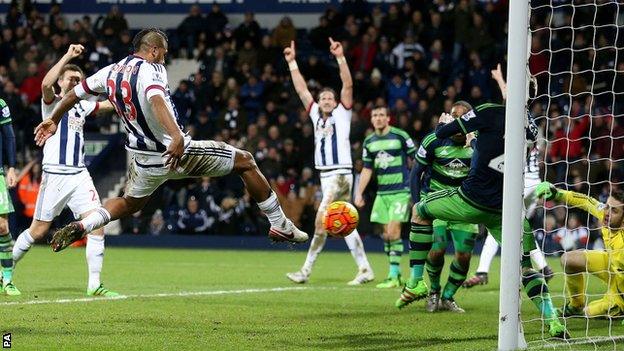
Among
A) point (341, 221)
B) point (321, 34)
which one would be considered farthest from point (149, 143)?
point (321, 34)

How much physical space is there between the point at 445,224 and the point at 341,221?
1244 mm

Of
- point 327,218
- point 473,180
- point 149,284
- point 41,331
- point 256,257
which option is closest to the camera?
point 41,331

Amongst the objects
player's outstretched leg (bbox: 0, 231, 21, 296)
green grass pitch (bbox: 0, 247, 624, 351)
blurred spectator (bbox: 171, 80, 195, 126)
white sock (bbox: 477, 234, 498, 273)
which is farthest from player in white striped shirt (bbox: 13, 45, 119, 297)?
blurred spectator (bbox: 171, 80, 195, 126)

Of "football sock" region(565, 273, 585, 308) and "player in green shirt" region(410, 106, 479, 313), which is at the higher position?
"player in green shirt" region(410, 106, 479, 313)

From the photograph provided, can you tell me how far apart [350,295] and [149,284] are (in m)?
2.82

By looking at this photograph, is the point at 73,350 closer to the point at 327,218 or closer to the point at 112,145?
the point at 327,218

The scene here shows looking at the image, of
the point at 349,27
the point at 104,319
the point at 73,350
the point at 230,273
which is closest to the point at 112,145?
the point at 349,27

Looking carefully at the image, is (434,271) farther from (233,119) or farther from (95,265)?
(233,119)

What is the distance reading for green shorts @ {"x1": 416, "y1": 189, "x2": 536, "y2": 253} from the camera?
9.80m

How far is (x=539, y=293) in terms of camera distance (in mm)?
9547

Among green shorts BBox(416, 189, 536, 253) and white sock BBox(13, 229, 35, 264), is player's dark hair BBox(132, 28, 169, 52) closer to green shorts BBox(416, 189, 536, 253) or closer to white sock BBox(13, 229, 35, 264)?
green shorts BBox(416, 189, 536, 253)

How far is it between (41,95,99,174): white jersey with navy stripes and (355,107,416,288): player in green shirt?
13.3ft

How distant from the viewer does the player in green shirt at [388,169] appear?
15125 millimetres

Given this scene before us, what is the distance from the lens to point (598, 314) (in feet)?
34.5
